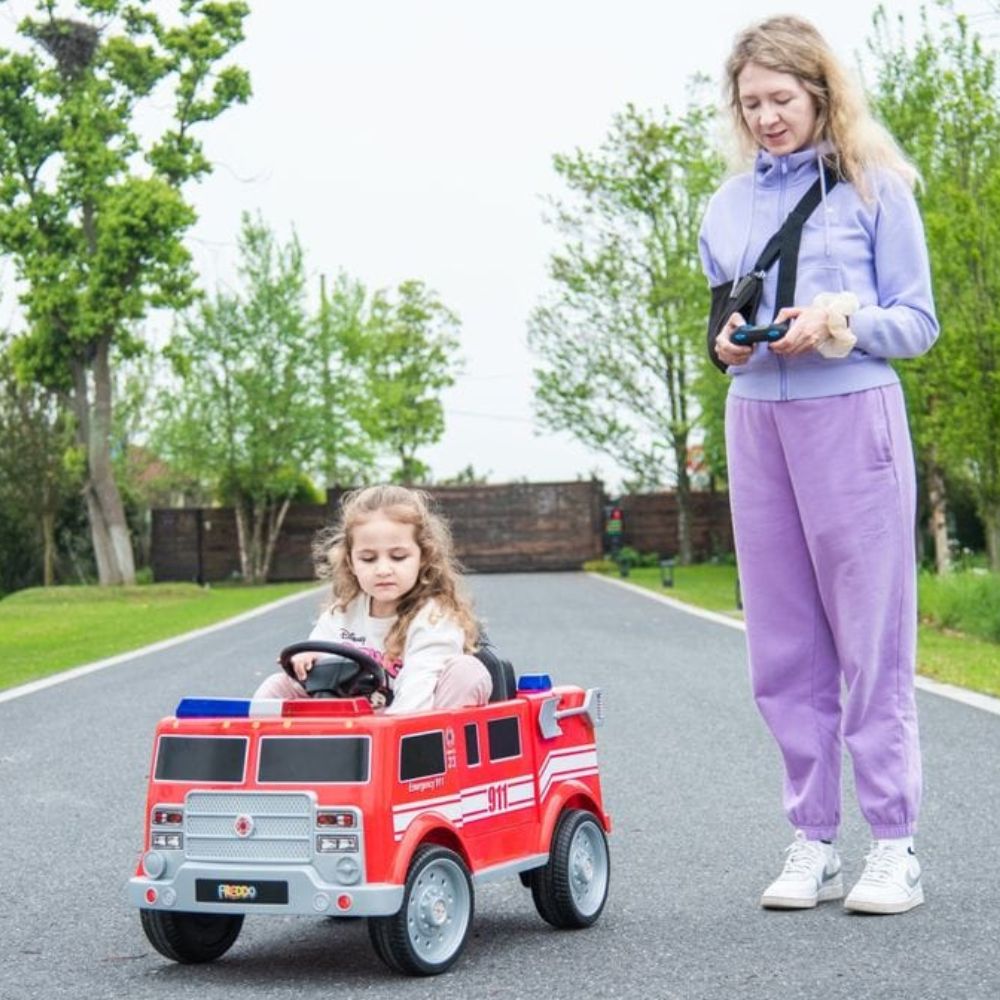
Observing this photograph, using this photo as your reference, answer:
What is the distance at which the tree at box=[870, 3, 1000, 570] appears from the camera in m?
20.7

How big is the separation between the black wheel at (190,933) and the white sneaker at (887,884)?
1.54m

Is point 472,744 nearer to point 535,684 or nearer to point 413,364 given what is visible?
point 535,684

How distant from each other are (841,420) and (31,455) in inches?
1548

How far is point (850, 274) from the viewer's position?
4.85 m

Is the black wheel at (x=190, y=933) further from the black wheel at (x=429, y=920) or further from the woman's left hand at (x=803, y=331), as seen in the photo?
the woman's left hand at (x=803, y=331)

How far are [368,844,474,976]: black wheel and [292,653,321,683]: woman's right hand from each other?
1.98 ft

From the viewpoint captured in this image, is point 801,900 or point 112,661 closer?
point 801,900

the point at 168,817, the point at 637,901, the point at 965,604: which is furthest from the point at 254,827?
the point at 965,604

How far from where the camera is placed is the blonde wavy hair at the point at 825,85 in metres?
4.78

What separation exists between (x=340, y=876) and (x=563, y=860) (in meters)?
0.89

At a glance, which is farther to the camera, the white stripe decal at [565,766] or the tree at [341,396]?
the tree at [341,396]

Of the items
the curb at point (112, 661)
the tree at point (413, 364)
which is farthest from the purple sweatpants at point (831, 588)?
the tree at point (413, 364)

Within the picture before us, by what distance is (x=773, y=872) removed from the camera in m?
5.61

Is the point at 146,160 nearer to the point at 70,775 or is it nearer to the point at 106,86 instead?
the point at 106,86
